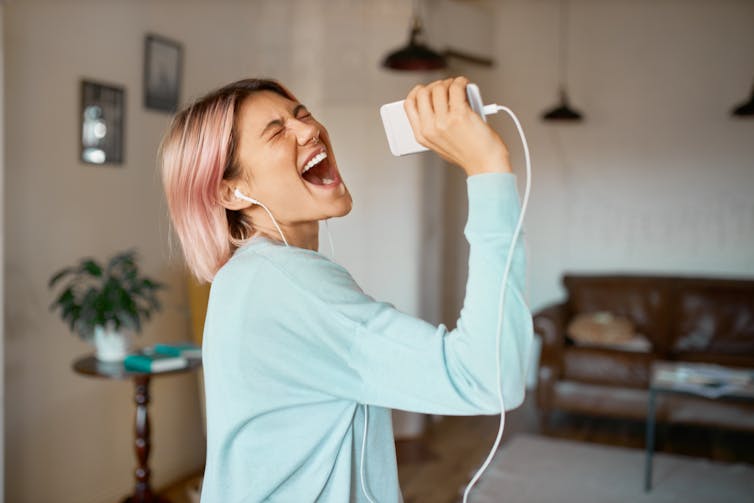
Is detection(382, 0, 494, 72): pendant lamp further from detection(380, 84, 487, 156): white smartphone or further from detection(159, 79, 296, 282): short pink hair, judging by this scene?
detection(380, 84, 487, 156): white smartphone

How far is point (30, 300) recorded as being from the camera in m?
2.68

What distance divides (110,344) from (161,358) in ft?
0.63

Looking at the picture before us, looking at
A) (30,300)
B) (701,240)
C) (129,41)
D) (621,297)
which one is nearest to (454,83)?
(30,300)

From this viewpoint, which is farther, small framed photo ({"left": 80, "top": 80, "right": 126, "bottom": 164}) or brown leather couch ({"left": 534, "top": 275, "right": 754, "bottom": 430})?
brown leather couch ({"left": 534, "top": 275, "right": 754, "bottom": 430})

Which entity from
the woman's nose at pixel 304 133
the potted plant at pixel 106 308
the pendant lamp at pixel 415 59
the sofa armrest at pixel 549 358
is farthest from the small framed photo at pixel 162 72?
the woman's nose at pixel 304 133

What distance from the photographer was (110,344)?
266cm

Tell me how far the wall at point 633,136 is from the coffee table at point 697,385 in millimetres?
1771

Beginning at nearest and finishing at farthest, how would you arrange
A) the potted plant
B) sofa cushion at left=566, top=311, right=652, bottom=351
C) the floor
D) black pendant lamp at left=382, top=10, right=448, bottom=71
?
1. the potted plant
2. black pendant lamp at left=382, top=10, right=448, bottom=71
3. the floor
4. sofa cushion at left=566, top=311, right=652, bottom=351

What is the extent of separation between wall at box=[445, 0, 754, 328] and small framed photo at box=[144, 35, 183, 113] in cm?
259

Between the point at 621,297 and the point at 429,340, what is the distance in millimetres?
4570

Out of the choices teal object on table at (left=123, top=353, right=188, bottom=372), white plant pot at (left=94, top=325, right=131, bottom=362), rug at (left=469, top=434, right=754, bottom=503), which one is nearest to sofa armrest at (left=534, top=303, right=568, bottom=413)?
rug at (left=469, top=434, right=754, bottom=503)

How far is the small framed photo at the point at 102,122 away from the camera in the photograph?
2873mm

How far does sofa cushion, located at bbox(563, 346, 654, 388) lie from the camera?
419 centimetres

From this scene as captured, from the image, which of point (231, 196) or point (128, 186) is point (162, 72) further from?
point (231, 196)
